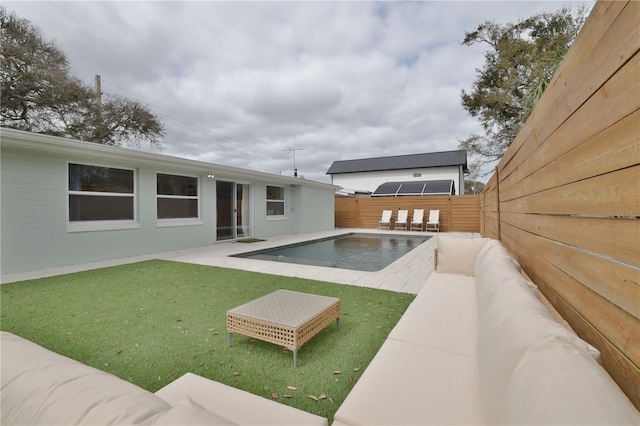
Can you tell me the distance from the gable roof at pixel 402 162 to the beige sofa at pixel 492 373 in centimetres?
2303

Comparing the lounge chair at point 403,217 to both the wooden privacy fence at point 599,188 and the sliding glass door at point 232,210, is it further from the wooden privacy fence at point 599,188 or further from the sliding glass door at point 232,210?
the wooden privacy fence at point 599,188

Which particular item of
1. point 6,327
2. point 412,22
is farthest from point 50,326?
point 412,22

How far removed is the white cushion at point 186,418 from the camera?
64 centimetres

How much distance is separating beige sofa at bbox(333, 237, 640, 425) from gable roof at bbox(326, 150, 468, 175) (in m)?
23.0

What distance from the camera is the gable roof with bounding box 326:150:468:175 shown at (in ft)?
78.4

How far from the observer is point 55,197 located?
6.17 m

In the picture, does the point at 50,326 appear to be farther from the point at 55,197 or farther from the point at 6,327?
the point at 55,197

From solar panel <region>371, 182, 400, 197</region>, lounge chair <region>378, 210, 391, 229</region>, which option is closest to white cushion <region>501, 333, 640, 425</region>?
lounge chair <region>378, 210, 391, 229</region>

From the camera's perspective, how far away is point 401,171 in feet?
83.9

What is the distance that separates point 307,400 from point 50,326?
307 centimetres

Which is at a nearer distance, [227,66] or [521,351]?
[521,351]

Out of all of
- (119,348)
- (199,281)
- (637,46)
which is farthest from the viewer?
(199,281)

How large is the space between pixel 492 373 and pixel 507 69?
1624 centimetres

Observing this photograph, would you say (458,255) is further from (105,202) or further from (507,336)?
(105,202)
